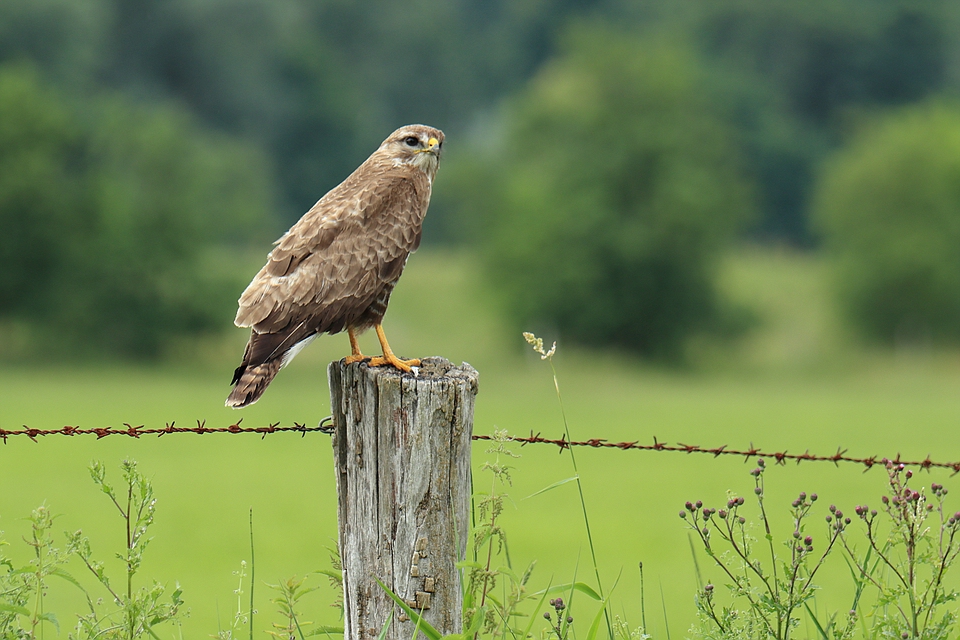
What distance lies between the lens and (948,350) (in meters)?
58.7

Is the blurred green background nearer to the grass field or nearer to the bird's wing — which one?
the grass field

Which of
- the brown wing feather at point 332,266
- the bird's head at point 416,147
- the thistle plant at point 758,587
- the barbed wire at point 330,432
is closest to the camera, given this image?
the thistle plant at point 758,587

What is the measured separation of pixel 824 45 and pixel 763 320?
47.4 m

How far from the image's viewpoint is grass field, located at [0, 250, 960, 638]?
2442cm

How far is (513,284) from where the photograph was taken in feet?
188

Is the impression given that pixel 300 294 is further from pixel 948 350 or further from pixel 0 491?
pixel 948 350

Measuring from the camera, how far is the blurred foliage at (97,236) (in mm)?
50750

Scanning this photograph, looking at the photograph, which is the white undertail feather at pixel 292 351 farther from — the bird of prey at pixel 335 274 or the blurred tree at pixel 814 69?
the blurred tree at pixel 814 69

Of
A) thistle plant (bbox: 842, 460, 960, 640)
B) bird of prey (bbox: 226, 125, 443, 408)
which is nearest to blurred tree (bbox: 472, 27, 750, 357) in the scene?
bird of prey (bbox: 226, 125, 443, 408)

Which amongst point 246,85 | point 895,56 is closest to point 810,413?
point 246,85

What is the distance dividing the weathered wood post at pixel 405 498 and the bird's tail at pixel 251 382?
26.9 inches

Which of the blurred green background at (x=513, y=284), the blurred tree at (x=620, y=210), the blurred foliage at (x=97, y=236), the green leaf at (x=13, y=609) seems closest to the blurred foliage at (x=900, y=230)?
the blurred green background at (x=513, y=284)

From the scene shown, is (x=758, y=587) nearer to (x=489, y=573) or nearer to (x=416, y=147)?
(x=489, y=573)

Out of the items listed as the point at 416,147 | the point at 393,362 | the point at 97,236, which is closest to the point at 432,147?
the point at 416,147
